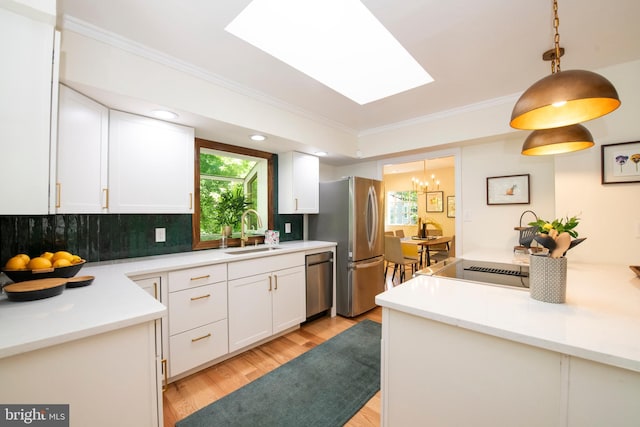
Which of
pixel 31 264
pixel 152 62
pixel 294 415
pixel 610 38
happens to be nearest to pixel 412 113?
pixel 610 38

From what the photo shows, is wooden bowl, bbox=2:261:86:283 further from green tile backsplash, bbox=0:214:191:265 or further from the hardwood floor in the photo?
the hardwood floor

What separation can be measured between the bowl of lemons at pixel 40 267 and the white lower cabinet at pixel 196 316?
53cm

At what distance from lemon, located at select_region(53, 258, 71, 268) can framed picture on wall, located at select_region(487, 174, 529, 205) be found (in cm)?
361

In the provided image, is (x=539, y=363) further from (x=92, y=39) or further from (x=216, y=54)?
(x=92, y=39)

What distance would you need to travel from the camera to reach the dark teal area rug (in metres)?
1.50

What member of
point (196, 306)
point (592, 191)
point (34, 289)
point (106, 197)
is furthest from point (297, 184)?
point (592, 191)

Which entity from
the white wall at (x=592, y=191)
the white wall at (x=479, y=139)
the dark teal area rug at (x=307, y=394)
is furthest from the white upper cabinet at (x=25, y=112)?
the white wall at (x=592, y=191)

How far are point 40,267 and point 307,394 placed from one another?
170 centimetres

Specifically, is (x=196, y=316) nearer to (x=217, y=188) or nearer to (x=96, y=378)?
(x=96, y=378)

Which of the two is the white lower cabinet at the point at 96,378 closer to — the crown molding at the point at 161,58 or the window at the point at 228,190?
the window at the point at 228,190

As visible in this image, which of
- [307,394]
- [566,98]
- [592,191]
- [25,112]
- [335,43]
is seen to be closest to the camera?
[566,98]

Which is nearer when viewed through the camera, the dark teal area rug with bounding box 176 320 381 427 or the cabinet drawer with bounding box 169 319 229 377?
the dark teal area rug with bounding box 176 320 381 427

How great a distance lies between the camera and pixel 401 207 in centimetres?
730

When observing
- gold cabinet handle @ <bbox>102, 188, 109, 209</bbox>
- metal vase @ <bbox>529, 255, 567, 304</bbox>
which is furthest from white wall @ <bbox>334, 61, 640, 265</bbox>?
gold cabinet handle @ <bbox>102, 188, 109, 209</bbox>
